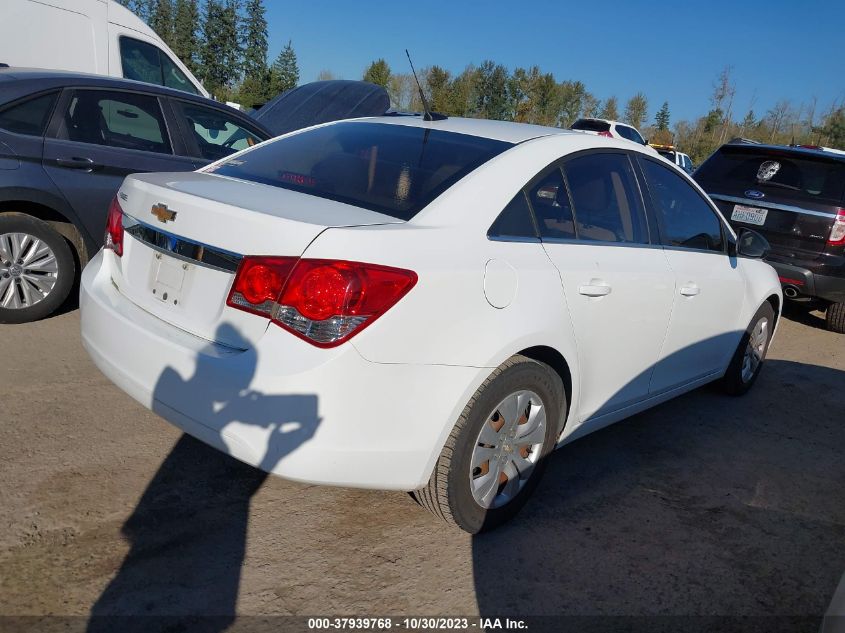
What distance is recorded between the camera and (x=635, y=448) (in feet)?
13.2

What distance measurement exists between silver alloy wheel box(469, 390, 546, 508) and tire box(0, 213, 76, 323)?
3.37 meters

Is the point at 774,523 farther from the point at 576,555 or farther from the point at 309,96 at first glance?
the point at 309,96

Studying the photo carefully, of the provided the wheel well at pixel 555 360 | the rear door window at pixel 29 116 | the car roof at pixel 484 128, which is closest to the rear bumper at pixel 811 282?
the car roof at pixel 484 128

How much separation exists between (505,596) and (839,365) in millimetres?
4813

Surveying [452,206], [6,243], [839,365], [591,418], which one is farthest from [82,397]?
[839,365]

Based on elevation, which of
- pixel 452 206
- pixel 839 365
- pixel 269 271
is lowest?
pixel 839 365

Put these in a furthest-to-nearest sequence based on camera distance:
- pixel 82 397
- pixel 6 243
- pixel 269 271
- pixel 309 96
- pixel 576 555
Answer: pixel 309 96 → pixel 6 243 → pixel 82 397 → pixel 576 555 → pixel 269 271

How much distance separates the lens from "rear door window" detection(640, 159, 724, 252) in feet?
12.5

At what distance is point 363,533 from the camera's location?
290 centimetres

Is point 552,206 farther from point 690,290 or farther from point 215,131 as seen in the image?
point 215,131

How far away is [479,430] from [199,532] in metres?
1.12

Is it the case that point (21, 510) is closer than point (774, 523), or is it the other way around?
point (21, 510)

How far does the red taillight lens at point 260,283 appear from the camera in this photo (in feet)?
7.64

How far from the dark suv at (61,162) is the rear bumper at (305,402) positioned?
2521 millimetres
